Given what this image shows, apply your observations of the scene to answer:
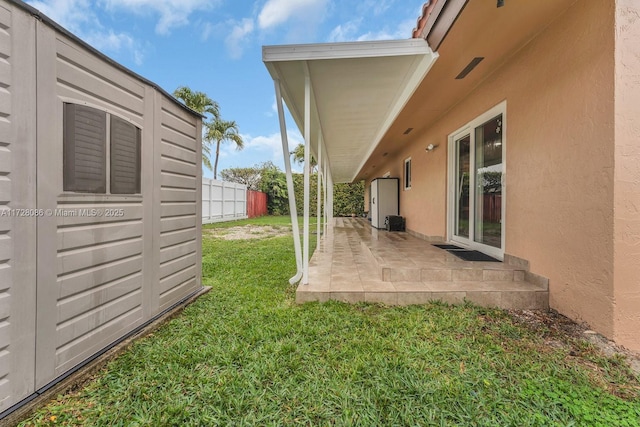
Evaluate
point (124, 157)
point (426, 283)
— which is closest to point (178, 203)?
point (124, 157)

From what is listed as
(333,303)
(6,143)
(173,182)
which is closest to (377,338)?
(333,303)

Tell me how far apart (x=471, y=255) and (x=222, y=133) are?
20457 mm

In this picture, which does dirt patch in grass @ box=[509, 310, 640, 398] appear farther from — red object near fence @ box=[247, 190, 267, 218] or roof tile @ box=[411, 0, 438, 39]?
red object near fence @ box=[247, 190, 267, 218]

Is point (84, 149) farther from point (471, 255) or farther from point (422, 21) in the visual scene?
point (471, 255)

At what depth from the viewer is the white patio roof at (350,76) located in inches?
114

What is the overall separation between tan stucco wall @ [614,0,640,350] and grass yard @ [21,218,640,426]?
17.9 inches

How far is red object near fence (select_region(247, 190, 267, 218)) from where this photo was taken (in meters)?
19.0

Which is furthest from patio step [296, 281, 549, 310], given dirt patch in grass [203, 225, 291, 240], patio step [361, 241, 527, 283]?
dirt patch in grass [203, 225, 291, 240]

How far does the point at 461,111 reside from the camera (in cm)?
474

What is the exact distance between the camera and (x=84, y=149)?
1824mm

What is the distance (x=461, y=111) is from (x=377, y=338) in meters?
4.26

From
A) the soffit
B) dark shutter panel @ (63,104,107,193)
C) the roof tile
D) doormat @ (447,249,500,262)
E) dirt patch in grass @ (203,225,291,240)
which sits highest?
the roof tile

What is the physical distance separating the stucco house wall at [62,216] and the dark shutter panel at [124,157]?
0.02 meters

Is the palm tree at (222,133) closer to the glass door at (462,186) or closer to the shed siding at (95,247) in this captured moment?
the glass door at (462,186)
